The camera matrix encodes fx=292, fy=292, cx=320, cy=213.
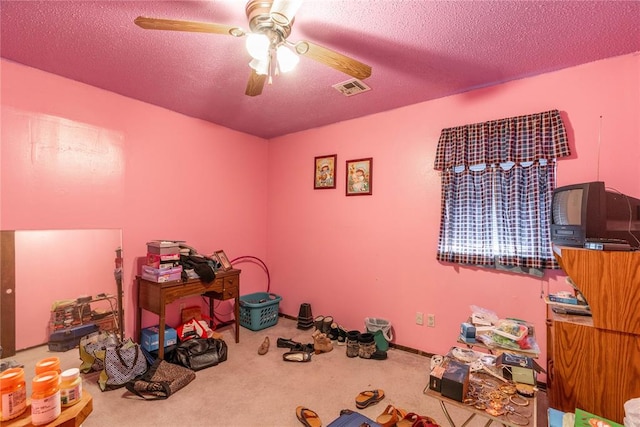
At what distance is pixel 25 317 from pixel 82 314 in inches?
13.4

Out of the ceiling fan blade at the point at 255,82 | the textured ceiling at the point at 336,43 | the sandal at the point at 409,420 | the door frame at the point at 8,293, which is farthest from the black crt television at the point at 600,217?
the door frame at the point at 8,293

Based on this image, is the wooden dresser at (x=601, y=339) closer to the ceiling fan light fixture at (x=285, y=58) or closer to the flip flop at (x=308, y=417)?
the flip flop at (x=308, y=417)

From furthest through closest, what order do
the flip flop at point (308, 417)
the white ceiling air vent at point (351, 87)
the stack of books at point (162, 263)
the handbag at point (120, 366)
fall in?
the stack of books at point (162, 263), the white ceiling air vent at point (351, 87), the handbag at point (120, 366), the flip flop at point (308, 417)

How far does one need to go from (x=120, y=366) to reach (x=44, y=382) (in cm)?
122

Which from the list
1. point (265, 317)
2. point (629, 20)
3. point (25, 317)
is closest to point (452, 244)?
point (629, 20)

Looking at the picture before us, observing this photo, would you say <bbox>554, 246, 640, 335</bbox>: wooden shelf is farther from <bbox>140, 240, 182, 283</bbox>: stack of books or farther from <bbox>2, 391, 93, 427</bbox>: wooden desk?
<bbox>140, 240, 182, 283</bbox>: stack of books

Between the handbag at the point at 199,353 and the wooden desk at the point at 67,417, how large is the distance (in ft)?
4.02

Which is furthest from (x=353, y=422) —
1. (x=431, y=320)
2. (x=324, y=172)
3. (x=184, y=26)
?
(x=324, y=172)

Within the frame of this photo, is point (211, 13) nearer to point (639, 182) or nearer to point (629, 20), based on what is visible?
point (629, 20)

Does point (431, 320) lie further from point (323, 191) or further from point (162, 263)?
point (162, 263)

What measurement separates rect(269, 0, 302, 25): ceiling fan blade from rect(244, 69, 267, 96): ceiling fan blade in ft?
1.30

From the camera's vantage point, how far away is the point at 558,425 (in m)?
1.17

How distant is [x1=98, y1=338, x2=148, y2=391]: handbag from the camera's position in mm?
2090

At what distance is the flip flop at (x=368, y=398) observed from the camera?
6.48ft
